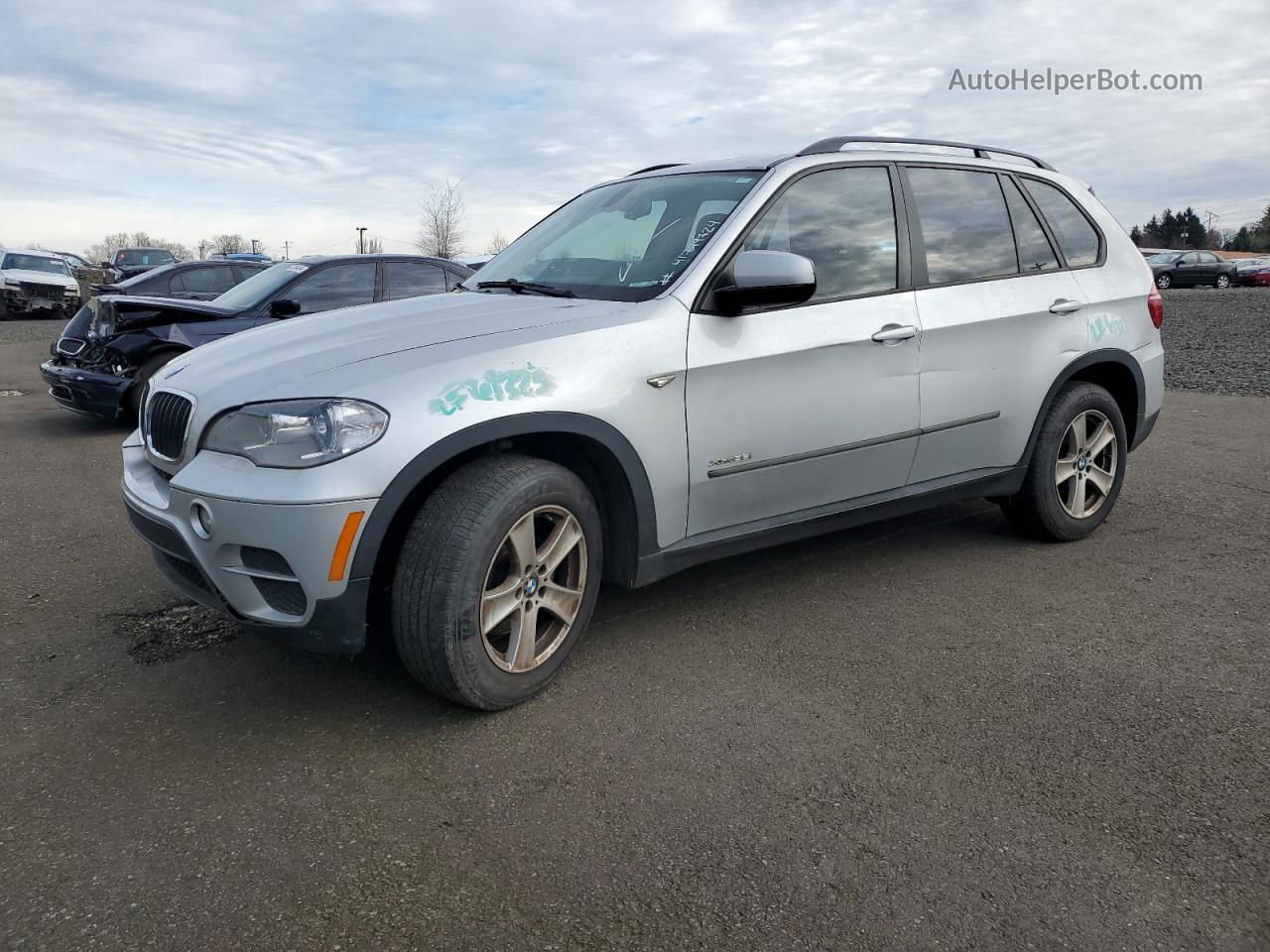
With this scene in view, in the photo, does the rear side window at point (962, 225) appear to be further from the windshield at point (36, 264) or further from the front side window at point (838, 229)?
the windshield at point (36, 264)

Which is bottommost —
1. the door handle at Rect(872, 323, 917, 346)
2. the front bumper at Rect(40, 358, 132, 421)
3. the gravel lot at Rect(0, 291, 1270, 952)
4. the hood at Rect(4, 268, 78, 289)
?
the gravel lot at Rect(0, 291, 1270, 952)

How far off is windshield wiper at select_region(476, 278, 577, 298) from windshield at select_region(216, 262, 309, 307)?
4679 millimetres

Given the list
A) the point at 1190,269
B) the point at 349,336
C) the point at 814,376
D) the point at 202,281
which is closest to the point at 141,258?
the point at 202,281

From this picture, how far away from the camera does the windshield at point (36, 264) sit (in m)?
24.6

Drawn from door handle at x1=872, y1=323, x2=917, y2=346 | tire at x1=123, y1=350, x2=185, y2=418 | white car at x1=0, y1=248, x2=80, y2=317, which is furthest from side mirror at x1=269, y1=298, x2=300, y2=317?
white car at x1=0, y1=248, x2=80, y2=317

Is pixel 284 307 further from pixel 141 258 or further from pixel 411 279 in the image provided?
pixel 141 258

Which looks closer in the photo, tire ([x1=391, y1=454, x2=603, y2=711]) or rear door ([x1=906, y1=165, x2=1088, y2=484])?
tire ([x1=391, y1=454, x2=603, y2=711])

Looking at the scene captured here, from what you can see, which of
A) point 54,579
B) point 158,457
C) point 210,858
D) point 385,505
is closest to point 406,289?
point 54,579

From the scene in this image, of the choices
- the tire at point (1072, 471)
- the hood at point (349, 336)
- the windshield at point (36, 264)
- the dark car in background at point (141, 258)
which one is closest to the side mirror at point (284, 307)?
the hood at point (349, 336)

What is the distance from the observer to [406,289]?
337 inches

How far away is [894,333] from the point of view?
3820 millimetres

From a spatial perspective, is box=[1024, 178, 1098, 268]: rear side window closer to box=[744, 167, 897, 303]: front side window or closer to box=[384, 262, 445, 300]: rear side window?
box=[744, 167, 897, 303]: front side window

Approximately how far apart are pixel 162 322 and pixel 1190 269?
40.3 meters

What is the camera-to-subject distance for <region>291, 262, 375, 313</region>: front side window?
26.8ft
